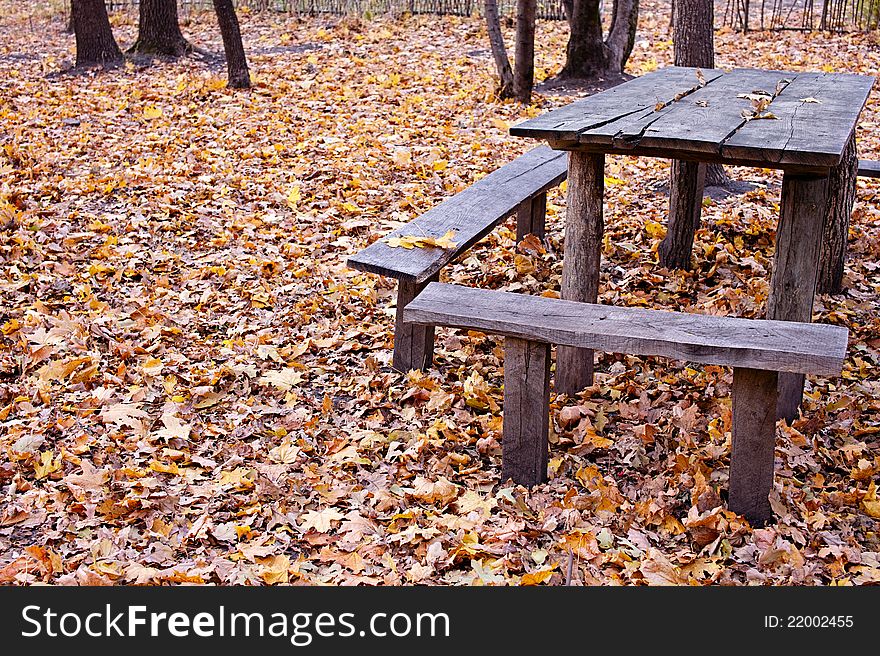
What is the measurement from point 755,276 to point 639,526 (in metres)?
2.39

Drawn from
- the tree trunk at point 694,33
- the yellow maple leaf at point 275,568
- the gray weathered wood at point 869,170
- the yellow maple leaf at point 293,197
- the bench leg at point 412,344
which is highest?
the tree trunk at point 694,33

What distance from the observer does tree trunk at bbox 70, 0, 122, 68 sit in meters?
10.4

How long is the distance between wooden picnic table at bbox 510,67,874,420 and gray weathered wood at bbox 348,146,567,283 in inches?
23.3

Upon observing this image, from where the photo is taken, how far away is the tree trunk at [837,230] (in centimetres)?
477

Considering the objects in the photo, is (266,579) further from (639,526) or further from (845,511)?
(845,511)

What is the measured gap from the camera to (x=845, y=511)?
10.7 ft

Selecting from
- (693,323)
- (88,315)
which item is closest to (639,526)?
(693,323)

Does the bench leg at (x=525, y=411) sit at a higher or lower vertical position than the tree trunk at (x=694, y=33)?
lower

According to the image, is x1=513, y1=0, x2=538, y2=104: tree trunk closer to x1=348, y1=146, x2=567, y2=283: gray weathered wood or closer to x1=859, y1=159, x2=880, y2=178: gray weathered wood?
x1=348, y1=146, x2=567, y2=283: gray weathered wood

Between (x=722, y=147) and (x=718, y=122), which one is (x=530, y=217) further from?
(x=722, y=147)

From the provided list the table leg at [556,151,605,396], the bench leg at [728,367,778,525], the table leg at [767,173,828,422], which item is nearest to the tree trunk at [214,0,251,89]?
the table leg at [556,151,605,396]

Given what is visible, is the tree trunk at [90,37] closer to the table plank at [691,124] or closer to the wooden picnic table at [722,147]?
the wooden picnic table at [722,147]

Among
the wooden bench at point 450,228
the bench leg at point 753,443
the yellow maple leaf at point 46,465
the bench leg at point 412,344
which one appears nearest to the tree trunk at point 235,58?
the wooden bench at point 450,228

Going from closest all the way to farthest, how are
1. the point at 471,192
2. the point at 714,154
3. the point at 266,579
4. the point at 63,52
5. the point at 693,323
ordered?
the point at 266,579 → the point at 693,323 → the point at 714,154 → the point at 471,192 → the point at 63,52
